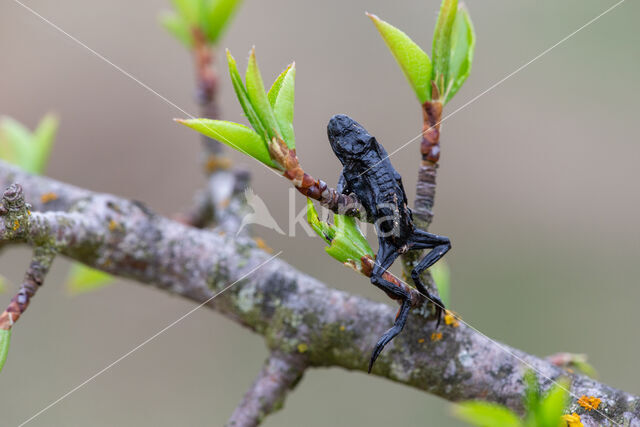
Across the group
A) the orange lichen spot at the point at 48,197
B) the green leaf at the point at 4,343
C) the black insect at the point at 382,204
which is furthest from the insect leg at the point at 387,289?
the orange lichen spot at the point at 48,197

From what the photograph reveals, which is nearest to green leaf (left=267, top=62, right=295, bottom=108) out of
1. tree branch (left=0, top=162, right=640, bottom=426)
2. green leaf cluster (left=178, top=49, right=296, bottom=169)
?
green leaf cluster (left=178, top=49, right=296, bottom=169)

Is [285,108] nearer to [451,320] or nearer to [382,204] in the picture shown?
[382,204]

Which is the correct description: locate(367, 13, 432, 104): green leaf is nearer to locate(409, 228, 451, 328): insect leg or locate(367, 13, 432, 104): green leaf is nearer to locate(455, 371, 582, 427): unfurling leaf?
locate(409, 228, 451, 328): insect leg

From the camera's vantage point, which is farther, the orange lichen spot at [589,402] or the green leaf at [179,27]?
the green leaf at [179,27]

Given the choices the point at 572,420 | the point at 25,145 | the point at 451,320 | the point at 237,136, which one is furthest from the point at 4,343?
the point at 25,145

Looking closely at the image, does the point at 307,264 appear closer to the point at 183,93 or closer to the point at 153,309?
the point at 153,309

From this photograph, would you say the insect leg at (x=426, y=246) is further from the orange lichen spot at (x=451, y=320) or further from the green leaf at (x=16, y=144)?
the green leaf at (x=16, y=144)

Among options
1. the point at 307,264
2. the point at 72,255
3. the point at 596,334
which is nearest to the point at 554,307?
the point at 596,334
